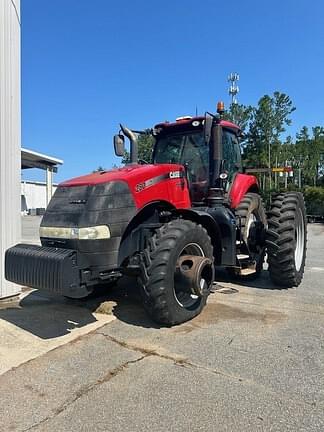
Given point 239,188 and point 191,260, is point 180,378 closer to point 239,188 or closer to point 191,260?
point 191,260

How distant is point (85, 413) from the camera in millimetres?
2777

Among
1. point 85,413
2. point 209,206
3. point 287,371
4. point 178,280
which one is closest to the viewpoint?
point 85,413

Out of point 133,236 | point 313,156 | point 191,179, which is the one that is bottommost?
point 133,236

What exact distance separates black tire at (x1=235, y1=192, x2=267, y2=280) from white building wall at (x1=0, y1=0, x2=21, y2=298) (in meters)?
3.30

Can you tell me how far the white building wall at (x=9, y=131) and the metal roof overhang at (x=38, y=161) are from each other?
24101 millimetres

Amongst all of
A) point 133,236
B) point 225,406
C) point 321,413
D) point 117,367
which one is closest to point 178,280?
point 133,236

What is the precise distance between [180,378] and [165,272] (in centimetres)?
118

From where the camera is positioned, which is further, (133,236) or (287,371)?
(133,236)

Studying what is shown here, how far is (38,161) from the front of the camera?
107ft

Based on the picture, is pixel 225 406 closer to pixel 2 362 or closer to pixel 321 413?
pixel 321 413

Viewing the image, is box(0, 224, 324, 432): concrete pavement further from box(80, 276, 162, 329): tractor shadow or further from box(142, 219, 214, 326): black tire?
box(142, 219, 214, 326): black tire

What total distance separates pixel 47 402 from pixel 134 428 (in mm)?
729

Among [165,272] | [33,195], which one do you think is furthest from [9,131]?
[33,195]

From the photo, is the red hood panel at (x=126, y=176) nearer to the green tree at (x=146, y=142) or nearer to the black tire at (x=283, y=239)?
the green tree at (x=146, y=142)
